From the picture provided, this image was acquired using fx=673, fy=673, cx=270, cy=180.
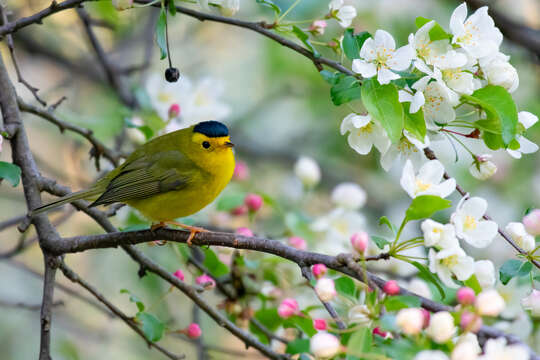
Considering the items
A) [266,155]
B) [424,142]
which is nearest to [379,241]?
[424,142]

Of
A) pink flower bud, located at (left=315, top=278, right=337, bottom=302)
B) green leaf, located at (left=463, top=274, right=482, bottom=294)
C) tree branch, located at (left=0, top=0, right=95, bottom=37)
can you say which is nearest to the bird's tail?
tree branch, located at (left=0, top=0, right=95, bottom=37)

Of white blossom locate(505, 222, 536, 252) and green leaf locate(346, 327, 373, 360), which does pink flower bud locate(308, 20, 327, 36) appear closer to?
white blossom locate(505, 222, 536, 252)

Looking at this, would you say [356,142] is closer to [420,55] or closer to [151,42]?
[420,55]

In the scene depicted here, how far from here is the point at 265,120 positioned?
7680 millimetres

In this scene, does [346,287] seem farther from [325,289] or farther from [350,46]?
[350,46]

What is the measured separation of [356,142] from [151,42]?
345 centimetres

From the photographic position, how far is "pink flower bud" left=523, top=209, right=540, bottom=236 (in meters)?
2.37

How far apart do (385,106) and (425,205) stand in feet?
1.49

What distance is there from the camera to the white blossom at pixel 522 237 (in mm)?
2457

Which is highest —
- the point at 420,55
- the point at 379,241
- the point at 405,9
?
the point at 405,9

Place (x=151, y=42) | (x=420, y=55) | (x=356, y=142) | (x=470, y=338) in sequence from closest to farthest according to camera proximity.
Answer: (x=470, y=338), (x=420, y=55), (x=356, y=142), (x=151, y=42)

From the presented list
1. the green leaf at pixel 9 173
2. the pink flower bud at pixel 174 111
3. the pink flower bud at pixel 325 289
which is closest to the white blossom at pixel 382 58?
the pink flower bud at pixel 325 289

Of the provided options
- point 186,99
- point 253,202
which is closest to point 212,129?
point 253,202

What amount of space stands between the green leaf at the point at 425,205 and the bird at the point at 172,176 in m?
1.52
